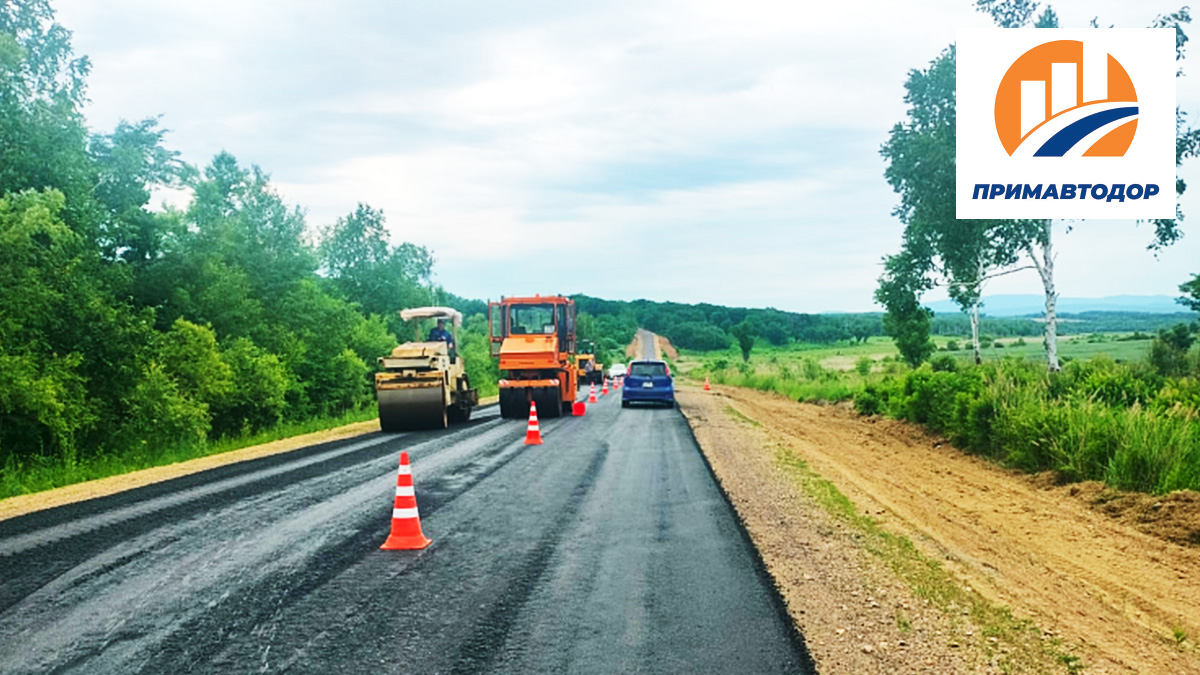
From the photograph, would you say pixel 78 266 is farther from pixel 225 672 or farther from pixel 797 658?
pixel 797 658

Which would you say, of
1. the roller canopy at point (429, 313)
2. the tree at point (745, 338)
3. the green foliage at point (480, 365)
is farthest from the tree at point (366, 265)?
the tree at point (745, 338)

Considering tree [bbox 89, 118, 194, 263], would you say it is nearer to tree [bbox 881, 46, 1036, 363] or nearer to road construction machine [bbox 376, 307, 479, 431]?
road construction machine [bbox 376, 307, 479, 431]

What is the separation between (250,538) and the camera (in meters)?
8.48

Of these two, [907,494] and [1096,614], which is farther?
[907,494]

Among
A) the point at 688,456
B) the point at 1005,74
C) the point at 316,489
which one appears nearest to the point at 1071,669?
the point at 316,489

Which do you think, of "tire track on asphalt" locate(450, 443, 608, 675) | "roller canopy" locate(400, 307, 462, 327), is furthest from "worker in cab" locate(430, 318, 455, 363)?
"tire track on asphalt" locate(450, 443, 608, 675)

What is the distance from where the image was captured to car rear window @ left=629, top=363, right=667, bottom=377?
99.9 ft

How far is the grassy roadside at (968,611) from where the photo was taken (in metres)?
5.20

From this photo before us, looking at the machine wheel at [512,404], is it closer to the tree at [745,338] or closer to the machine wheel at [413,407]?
the machine wheel at [413,407]

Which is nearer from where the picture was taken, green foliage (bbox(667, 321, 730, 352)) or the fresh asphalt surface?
the fresh asphalt surface

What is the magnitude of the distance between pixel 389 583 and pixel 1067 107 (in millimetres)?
21909

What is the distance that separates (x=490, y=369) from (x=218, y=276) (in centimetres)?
3753

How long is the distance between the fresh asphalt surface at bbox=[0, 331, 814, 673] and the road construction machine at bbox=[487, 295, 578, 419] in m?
12.6

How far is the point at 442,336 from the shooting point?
2345 centimetres
